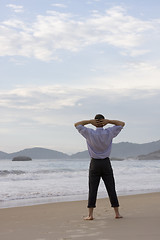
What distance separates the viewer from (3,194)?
408 inches

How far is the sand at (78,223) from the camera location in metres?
4.64

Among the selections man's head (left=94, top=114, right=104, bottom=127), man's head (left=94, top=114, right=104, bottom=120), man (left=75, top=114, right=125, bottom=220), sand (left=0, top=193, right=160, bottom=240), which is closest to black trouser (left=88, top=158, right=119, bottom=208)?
man (left=75, top=114, right=125, bottom=220)

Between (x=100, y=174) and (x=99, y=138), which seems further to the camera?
(x=100, y=174)

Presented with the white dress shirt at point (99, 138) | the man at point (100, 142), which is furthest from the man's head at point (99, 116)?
the white dress shirt at point (99, 138)

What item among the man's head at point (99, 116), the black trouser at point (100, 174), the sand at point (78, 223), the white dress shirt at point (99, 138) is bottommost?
the sand at point (78, 223)

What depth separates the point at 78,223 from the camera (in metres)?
5.56

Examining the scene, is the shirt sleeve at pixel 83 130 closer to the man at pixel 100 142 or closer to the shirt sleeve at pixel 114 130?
the man at pixel 100 142

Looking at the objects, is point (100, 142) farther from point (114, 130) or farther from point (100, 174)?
point (100, 174)

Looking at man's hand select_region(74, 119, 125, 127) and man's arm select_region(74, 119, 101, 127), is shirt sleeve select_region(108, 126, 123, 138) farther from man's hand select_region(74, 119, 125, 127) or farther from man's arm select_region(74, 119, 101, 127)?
man's arm select_region(74, 119, 101, 127)

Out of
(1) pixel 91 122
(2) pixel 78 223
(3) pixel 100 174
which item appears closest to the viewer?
(2) pixel 78 223

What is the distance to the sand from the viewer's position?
4.64m

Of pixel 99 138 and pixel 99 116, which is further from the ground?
pixel 99 116

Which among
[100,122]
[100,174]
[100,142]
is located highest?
[100,122]

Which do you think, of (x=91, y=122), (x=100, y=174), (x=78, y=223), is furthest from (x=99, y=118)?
(x=78, y=223)
